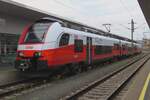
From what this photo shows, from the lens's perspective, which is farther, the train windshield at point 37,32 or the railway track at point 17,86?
the train windshield at point 37,32

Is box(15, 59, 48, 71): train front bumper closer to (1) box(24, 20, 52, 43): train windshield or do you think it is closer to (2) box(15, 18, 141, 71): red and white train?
(2) box(15, 18, 141, 71): red and white train

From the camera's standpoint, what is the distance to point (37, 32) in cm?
1658

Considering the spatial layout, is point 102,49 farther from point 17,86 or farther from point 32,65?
point 17,86

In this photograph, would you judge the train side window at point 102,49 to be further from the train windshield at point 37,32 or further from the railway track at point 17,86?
the railway track at point 17,86

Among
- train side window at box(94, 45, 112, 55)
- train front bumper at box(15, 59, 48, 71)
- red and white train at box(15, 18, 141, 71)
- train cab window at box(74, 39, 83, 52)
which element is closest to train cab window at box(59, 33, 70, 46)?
red and white train at box(15, 18, 141, 71)

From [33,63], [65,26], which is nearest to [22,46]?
[33,63]

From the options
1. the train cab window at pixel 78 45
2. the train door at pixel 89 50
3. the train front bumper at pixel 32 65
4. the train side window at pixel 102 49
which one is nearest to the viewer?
the train front bumper at pixel 32 65

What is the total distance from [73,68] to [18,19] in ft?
31.6

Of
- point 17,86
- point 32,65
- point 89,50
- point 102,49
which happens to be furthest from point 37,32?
point 102,49

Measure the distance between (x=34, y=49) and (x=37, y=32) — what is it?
3.84 ft

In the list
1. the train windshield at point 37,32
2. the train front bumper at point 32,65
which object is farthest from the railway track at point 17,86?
the train windshield at point 37,32

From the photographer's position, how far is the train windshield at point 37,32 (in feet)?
53.2

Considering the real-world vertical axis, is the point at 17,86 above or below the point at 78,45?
below

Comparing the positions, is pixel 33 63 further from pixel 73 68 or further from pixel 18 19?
pixel 18 19
